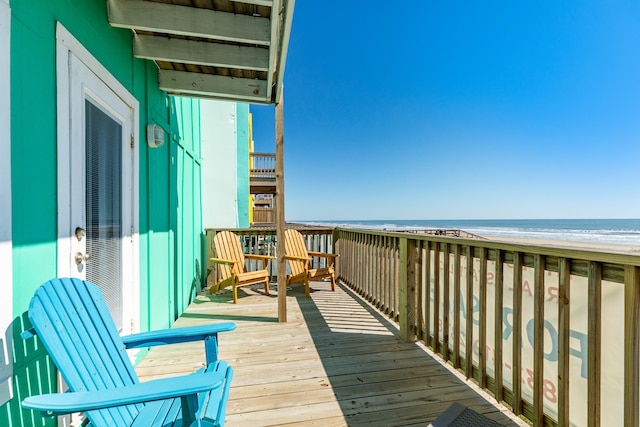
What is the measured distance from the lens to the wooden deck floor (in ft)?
5.24

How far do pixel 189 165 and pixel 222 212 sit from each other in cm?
239

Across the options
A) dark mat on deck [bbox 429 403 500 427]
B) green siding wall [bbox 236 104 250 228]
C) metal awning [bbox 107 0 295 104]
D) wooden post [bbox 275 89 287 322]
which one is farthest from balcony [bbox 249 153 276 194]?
dark mat on deck [bbox 429 403 500 427]

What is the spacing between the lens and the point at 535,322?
141 cm

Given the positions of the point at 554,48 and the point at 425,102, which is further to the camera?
the point at 425,102

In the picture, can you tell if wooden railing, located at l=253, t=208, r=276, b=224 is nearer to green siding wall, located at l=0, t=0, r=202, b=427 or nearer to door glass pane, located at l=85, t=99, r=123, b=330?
green siding wall, located at l=0, t=0, r=202, b=427

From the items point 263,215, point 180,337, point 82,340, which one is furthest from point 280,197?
point 263,215

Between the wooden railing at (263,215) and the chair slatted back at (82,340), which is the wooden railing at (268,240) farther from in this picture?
the wooden railing at (263,215)

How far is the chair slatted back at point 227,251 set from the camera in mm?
4090

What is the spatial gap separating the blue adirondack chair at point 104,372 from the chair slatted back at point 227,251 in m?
2.74

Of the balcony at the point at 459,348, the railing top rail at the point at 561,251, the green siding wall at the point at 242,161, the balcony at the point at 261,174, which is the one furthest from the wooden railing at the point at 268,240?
the balcony at the point at 261,174

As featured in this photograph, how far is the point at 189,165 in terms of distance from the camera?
4.00 meters

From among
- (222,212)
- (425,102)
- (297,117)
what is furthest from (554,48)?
(222,212)

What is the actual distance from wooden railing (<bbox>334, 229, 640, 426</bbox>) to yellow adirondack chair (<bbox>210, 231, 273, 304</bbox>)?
7.47 feet

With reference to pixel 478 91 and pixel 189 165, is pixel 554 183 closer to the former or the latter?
pixel 478 91
